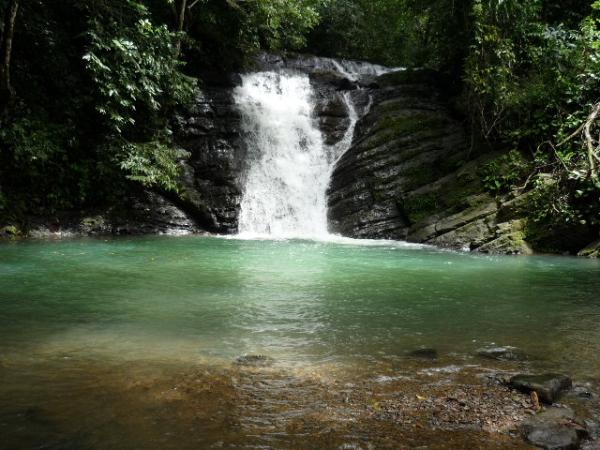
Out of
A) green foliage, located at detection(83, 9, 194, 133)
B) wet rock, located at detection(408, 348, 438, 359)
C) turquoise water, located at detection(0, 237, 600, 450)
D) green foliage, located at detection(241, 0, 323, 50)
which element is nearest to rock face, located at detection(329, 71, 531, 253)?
turquoise water, located at detection(0, 237, 600, 450)

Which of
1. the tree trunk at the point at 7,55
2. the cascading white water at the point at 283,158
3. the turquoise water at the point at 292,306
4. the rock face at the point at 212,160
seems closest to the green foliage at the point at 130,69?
the tree trunk at the point at 7,55

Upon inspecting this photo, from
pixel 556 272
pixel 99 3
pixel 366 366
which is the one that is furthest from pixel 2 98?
pixel 556 272

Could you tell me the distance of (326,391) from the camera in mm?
3346

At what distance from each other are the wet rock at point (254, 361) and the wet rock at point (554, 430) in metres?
1.93

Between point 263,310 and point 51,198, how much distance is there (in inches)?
390

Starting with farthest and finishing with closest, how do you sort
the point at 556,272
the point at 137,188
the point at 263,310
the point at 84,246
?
the point at 137,188, the point at 84,246, the point at 556,272, the point at 263,310

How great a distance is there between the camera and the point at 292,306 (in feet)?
19.4

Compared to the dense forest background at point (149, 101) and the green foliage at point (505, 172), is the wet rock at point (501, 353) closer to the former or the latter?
the dense forest background at point (149, 101)

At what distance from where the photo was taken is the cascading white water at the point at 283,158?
15.4 metres

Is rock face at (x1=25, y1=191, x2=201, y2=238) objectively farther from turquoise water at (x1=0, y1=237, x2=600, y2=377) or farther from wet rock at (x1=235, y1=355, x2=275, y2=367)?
wet rock at (x1=235, y1=355, x2=275, y2=367)

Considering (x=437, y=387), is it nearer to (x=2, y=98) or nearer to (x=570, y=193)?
(x=570, y=193)

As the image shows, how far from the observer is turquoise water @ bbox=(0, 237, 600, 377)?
169 inches

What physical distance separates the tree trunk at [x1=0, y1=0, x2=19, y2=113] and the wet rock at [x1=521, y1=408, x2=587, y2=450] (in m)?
12.7

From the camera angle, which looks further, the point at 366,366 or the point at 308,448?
the point at 366,366
